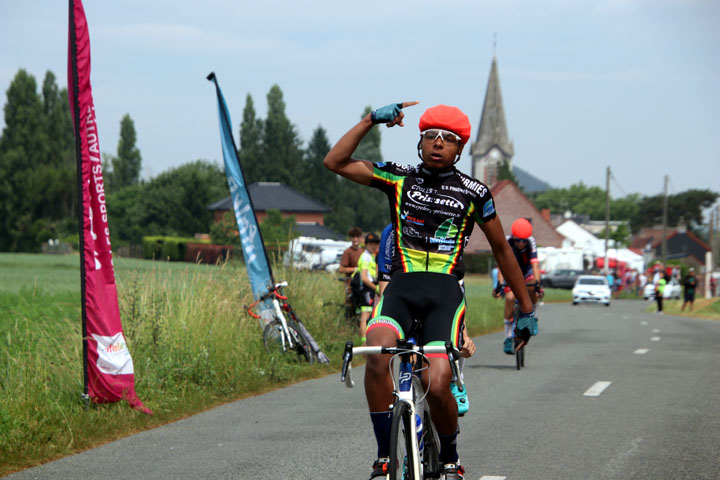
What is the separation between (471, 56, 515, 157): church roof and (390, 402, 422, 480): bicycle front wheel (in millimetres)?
149405

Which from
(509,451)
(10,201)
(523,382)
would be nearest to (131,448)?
(509,451)

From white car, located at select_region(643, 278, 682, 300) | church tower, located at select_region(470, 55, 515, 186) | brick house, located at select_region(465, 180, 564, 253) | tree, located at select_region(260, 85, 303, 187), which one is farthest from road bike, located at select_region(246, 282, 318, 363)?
church tower, located at select_region(470, 55, 515, 186)

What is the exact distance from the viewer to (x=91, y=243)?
8.05 meters

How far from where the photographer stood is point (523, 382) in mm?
11297

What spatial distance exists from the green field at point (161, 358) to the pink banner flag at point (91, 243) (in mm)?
323

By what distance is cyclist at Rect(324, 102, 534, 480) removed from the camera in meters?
4.33

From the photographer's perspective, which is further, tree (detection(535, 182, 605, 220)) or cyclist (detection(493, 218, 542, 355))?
tree (detection(535, 182, 605, 220))

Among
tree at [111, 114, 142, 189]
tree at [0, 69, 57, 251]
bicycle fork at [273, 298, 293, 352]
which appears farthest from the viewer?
tree at [111, 114, 142, 189]

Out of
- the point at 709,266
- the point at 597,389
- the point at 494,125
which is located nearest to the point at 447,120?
the point at 597,389

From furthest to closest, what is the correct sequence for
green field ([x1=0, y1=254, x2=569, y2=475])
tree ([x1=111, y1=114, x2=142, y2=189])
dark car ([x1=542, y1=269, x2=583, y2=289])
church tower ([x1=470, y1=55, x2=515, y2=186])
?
church tower ([x1=470, y1=55, x2=515, y2=186]) < tree ([x1=111, y1=114, x2=142, y2=189]) < dark car ([x1=542, y1=269, x2=583, y2=289]) < green field ([x1=0, y1=254, x2=569, y2=475])

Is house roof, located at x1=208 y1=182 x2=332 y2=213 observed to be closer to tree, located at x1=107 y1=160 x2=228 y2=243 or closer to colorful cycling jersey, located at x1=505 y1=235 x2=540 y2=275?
tree, located at x1=107 y1=160 x2=228 y2=243

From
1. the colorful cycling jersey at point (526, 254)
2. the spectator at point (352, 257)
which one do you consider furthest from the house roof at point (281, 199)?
the colorful cycling jersey at point (526, 254)

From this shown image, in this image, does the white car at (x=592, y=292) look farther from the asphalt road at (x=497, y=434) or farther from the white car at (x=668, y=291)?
the asphalt road at (x=497, y=434)

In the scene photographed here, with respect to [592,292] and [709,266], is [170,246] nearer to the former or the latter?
[592,292]
